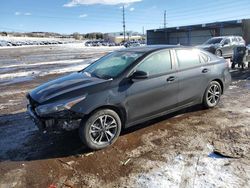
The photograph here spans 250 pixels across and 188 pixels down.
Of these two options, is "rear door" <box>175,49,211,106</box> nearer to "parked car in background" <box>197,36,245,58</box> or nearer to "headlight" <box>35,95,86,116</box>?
"headlight" <box>35,95,86,116</box>

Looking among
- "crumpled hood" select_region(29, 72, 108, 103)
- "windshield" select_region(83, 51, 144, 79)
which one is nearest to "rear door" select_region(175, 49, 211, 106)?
"windshield" select_region(83, 51, 144, 79)

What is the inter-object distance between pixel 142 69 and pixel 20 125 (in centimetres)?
302

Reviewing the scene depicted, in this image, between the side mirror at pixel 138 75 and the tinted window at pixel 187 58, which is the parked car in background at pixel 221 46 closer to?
the tinted window at pixel 187 58

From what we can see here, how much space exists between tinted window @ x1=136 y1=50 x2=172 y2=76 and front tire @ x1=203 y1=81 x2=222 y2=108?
55.1 inches

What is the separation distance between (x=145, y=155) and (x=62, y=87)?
6.00ft

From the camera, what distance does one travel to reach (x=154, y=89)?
5.12m

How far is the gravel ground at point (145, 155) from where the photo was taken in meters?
3.63

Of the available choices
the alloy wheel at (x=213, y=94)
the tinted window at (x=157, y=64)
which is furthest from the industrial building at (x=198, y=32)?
the tinted window at (x=157, y=64)

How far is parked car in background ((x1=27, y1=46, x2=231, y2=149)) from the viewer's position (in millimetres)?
4340

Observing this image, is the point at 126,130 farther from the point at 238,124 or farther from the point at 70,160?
the point at 238,124

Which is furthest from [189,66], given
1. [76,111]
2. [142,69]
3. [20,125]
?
[20,125]

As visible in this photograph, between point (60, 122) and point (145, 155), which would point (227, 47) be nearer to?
point (145, 155)

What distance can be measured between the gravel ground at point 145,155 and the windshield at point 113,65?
4.01ft

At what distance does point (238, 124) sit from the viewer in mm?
5430
